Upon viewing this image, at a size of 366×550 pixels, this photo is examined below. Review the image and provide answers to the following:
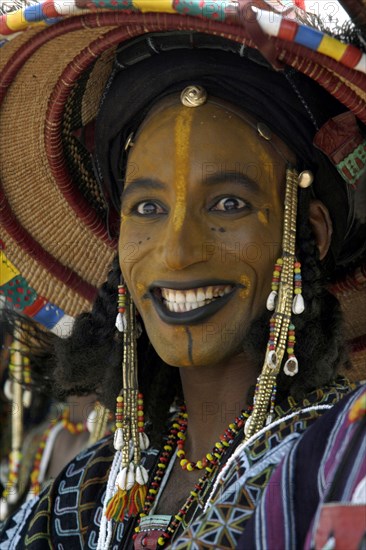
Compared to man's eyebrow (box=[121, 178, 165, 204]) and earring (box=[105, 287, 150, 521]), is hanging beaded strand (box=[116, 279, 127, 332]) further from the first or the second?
man's eyebrow (box=[121, 178, 165, 204])

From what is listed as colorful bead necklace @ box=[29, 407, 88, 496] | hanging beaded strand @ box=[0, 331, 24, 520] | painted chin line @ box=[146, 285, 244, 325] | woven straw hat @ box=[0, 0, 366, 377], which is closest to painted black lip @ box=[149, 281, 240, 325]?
painted chin line @ box=[146, 285, 244, 325]

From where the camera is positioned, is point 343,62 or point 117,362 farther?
point 117,362

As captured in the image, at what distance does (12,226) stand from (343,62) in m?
1.52

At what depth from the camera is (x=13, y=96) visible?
3232 millimetres

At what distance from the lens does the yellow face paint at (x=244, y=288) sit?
9.40ft

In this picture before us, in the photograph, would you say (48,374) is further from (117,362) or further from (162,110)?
(162,110)

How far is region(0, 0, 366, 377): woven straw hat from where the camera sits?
96.6 inches

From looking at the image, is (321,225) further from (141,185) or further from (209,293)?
(141,185)

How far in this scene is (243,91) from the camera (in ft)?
9.48

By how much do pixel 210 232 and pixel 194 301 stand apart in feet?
0.62

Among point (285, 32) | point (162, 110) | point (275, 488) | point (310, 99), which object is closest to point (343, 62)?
point (285, 32)

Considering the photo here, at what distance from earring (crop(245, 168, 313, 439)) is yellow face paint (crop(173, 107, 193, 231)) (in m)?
0.28

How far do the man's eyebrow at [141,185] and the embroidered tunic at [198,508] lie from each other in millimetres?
689

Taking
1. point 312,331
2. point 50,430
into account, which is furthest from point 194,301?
point 50,430
